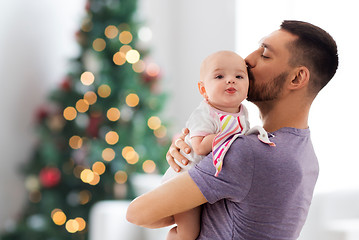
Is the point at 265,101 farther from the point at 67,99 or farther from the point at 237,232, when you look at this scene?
the point at 67,99

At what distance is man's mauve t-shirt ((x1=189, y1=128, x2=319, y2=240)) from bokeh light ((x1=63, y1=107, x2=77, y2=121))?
290cm

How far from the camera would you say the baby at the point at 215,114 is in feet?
4.39

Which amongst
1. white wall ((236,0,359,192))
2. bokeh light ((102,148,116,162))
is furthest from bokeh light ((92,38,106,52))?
white wall ((236,0,359,192))

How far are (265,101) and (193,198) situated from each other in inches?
14.9

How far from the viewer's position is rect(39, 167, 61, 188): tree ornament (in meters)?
4.11

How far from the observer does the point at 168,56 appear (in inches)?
213

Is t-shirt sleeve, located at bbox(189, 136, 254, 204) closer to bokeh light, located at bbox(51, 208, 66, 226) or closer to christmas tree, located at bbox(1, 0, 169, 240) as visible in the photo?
christmas tree, located at bbox(1, 0, 169, 240)

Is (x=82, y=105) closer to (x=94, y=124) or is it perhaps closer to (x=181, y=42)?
(x=94, y=124)

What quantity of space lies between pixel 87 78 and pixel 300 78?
115 inches

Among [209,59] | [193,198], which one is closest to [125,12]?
[209,59]

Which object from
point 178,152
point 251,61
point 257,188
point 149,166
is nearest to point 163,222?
point 178,152

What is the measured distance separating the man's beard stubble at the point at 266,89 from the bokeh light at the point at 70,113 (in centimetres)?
284

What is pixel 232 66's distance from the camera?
1.39m

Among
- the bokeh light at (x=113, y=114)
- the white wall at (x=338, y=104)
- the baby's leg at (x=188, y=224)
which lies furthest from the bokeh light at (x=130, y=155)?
the baby's leg at (x=188, y=224)
